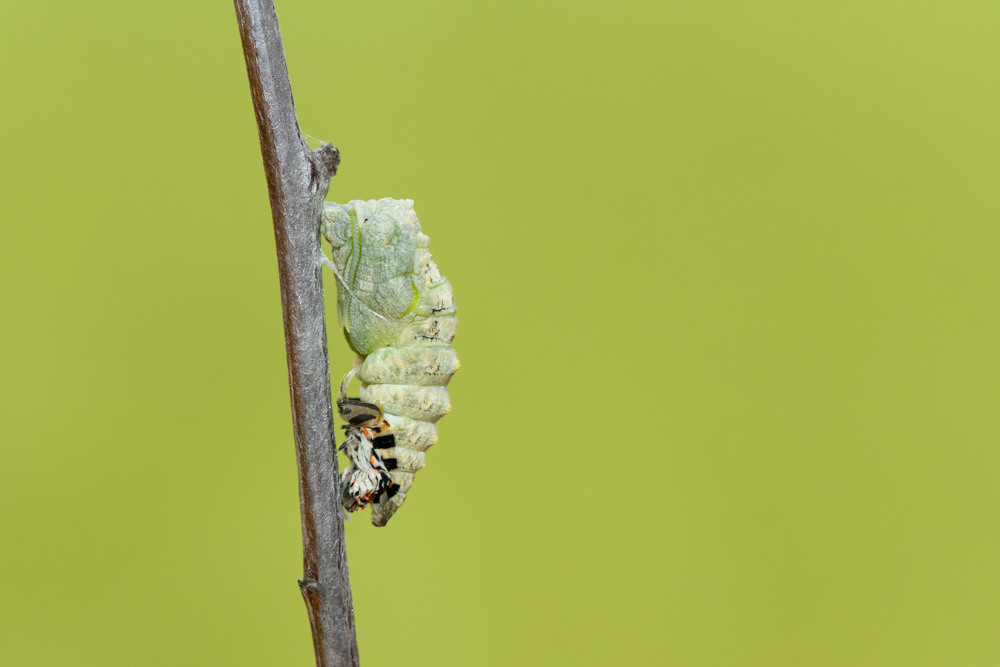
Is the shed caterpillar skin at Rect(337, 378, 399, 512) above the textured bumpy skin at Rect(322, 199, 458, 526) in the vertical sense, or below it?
below

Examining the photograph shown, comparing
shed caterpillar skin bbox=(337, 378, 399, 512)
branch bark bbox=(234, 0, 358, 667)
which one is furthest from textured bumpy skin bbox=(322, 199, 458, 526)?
branch bark bbox=(234, 0, 358, 667)

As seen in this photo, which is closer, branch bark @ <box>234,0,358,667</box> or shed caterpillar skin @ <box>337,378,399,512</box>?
branch bark @ <box>234,0,358,667</box>

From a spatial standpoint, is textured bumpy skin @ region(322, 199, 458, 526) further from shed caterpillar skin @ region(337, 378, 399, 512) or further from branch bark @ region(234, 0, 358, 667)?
branch bark @ region(234, 0, 358, 667)

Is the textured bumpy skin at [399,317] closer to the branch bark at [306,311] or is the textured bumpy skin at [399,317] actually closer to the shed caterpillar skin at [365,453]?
the shed caterpillar skin at [365,453]

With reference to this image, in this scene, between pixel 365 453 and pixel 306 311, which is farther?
pixel 365 453

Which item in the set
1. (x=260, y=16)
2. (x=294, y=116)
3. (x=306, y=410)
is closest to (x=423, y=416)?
(x=306, y=410)

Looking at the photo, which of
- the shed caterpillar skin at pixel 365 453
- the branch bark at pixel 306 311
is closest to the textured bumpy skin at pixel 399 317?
the shed caterpillar skin at pixel 365 453
